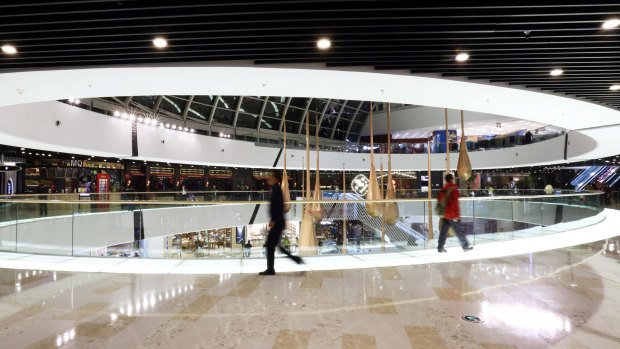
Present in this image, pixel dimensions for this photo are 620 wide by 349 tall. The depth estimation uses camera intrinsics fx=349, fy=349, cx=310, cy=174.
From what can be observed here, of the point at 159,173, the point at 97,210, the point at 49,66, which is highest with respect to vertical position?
the point at 49,66

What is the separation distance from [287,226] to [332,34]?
3302 mm

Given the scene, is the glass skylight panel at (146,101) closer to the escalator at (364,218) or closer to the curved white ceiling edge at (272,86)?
the curved white ceiling edge at (272,86)

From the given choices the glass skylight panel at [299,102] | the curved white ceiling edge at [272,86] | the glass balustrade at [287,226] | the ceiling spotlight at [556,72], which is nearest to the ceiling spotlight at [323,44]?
the curved white ceiling edge at [272,86]

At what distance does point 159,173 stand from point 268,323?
2171 cm

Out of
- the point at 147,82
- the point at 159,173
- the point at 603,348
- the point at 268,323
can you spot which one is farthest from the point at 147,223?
the point at 159,173

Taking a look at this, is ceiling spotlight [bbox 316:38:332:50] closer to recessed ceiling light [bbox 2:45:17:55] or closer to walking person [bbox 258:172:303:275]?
walking person [bbox 258:172:303:275]

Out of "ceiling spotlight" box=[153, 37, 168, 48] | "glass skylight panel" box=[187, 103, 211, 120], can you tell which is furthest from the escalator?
"glass skylight panel" box=[187, 103, 211, 120]

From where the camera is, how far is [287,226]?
20.7 ft

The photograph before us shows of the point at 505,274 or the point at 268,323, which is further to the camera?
the point at 505,274

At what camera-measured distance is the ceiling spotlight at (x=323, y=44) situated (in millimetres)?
5257

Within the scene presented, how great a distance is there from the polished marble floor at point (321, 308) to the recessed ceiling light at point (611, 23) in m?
3.45

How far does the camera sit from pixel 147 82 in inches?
275

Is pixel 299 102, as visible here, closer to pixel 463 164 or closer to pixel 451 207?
pixel 463 164

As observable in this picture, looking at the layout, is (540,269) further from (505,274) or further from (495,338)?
(495,338)
